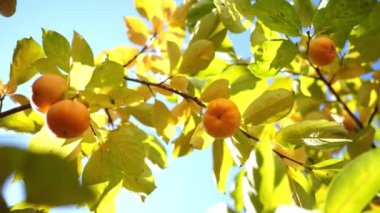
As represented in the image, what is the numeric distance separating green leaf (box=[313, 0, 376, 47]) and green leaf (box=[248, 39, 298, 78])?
0.14 metres

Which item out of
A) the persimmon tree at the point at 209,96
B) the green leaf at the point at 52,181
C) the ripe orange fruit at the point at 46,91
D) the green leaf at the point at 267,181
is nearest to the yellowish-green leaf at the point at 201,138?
the persimmon tree at the point at 209,96

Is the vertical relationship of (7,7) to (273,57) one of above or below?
above

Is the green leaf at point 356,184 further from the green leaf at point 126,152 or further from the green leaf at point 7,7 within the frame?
the green leaf at point 7,7

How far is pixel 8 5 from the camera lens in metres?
1.51

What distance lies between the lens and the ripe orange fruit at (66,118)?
49.0 inches

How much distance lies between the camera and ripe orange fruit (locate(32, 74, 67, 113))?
1.32 meters

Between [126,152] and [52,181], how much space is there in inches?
43.1

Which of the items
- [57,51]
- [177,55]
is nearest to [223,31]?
[177,55]

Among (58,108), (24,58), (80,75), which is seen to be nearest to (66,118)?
(58,108)

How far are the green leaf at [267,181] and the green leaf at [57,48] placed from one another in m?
0.87

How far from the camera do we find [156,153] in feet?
6.53

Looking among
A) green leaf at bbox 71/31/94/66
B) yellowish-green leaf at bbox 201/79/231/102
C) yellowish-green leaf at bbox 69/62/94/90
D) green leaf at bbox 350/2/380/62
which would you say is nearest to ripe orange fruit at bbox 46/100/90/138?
yellowish-green leaf at bbox 69/62/94/90

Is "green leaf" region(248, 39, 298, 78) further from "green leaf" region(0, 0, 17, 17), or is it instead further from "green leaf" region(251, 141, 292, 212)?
"green leaf" region(0, 0, 17, 17)

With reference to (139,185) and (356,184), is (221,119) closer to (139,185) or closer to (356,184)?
(139,185)
